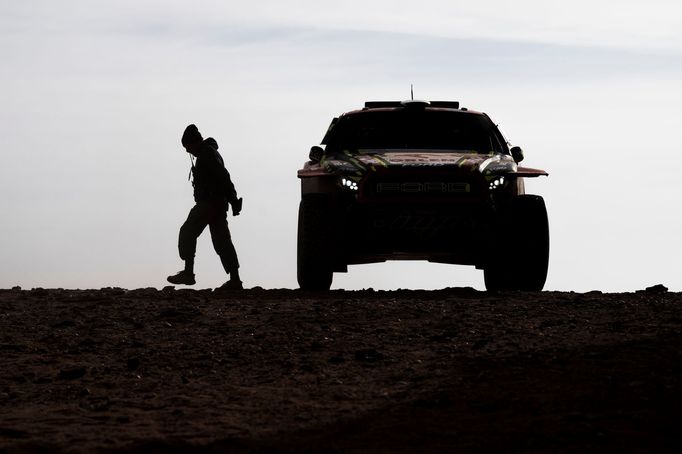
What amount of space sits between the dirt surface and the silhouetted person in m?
2.13

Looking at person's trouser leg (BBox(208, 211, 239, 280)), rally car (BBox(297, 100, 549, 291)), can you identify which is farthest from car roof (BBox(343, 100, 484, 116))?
person's trouser leg (BBox(208, 211, 239, 280))

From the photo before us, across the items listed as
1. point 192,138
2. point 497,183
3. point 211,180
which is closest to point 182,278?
point 211,180

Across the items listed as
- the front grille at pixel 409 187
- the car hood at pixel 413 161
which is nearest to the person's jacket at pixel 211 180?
the car hood at pixel 413 161

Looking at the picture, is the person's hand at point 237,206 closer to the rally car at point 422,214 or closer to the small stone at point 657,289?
the rally car at point 422,214

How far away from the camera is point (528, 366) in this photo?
8727 millimetres

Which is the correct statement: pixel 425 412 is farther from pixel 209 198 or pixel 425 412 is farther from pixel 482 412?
pixel 209 198

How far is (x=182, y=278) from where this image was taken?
1548 centimetres

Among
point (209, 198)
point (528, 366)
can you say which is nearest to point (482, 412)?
point (528, 366)

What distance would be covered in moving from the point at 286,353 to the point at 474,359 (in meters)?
1.49

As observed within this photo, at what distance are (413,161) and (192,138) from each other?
372cm

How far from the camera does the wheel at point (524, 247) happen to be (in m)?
13.0

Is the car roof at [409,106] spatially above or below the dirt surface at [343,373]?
above

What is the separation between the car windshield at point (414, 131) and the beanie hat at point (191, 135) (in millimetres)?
2086

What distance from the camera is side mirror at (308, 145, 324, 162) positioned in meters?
13.6
